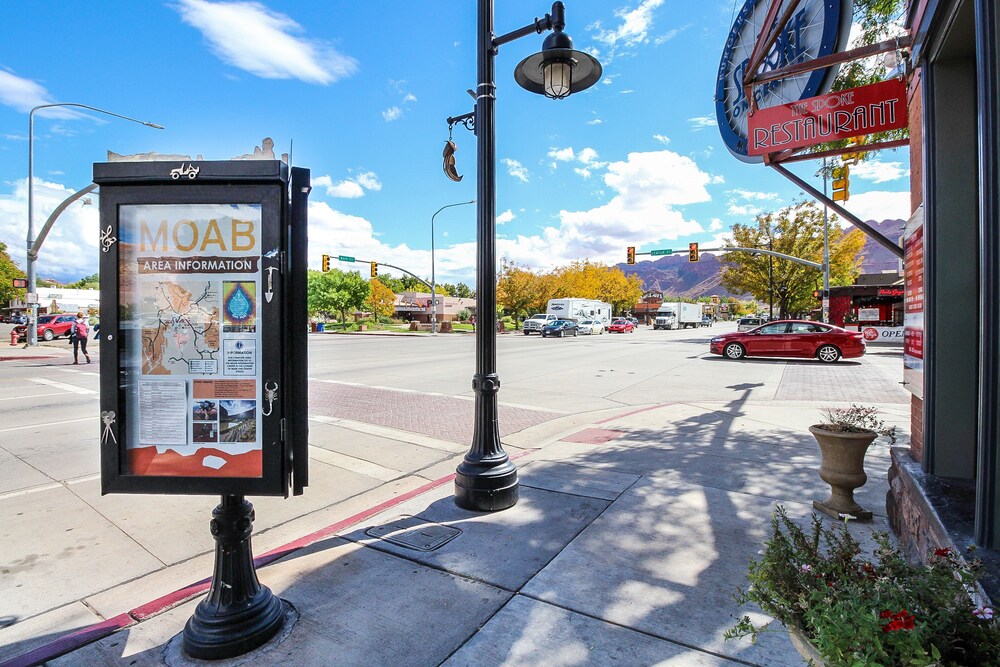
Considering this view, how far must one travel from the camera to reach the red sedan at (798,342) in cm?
1792

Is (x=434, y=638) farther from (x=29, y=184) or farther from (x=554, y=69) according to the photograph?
(x=29, y=184)

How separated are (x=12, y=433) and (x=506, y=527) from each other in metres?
7.73

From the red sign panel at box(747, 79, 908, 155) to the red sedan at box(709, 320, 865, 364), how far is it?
1562 centimetres

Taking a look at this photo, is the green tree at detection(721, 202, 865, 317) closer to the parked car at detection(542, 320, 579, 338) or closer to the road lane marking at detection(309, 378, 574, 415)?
the parked car at detection(542, 320, 579, 338)

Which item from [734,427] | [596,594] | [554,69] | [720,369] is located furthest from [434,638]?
[720,369]

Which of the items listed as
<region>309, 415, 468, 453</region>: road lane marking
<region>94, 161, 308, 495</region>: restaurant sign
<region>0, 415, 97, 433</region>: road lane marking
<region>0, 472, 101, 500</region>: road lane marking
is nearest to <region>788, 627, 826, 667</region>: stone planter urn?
<region>94, 161, 308, 495</region>: restaurant sign

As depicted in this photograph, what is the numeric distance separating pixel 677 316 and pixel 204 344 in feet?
244

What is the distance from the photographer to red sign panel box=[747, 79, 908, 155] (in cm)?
420

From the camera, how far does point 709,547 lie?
3770 mm

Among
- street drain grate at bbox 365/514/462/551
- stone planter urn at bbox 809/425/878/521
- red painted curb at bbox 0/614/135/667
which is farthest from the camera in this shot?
stone planter urn at bbox 809/425/878/521

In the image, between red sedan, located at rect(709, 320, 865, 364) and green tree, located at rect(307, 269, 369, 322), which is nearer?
red sedan, located at rect(709, 320, 865, 364)

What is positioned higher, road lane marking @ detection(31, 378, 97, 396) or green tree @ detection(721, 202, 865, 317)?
green tree @ detection(721, 202, 865, 317)

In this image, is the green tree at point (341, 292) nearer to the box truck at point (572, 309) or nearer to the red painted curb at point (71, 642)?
the box truck at point (572, 309)

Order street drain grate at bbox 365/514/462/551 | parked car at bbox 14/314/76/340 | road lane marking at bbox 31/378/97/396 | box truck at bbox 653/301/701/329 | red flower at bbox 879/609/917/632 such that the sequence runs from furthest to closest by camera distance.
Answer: box truck at bbox 653/301/701/329
parked car at bbox 14/314/76/340
road lane marking at bbox 31/378/97/396
street drain grate at bbox 365/514/462/551
red flower at bbox 879/609/917/632
